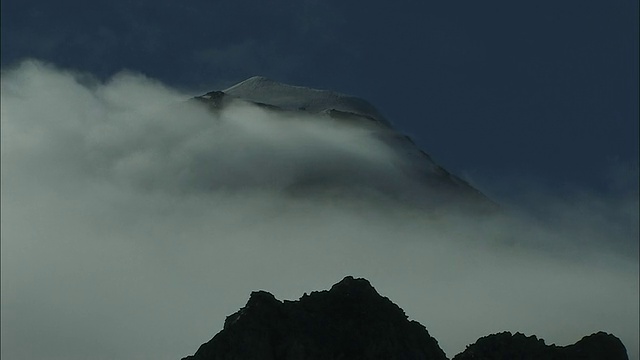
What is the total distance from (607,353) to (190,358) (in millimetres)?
42567

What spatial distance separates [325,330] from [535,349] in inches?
854

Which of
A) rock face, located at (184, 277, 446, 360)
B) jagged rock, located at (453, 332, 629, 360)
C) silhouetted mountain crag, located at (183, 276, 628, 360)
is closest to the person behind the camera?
rock face, located at (184, 277, 446, 360)

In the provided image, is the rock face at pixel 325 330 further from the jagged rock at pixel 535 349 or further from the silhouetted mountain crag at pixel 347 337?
the jagged rock at pixel 535 349

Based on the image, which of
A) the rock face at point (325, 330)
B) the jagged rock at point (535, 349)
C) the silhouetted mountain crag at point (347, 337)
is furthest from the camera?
the jagged rock at point (535, 349)

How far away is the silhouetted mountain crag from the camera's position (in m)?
94.9

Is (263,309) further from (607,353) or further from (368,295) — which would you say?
(607,353)

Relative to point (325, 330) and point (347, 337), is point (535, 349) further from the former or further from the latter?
point (325, 330)

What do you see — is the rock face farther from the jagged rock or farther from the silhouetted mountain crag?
the jagged rock

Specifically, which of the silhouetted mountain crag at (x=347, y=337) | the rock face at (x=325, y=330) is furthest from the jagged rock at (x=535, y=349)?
the rock face at (x=325, y=330)

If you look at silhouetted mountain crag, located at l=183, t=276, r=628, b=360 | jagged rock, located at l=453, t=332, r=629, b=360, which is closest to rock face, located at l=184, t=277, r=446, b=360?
silhouetted mountain crag, located at l=183, t=276, r=628, b=360

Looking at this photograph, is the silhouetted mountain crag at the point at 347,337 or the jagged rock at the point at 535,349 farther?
the jagged rock at the point at 535,349

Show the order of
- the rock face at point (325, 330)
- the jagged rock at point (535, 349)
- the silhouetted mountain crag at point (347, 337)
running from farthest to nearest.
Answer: the jagged rock at point (535, 349) < the silhouetted mountain crag at point (347, 337) < the rock face at point (325, 330)

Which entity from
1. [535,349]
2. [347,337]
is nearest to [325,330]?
[347,337]

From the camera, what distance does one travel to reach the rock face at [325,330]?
311ft
